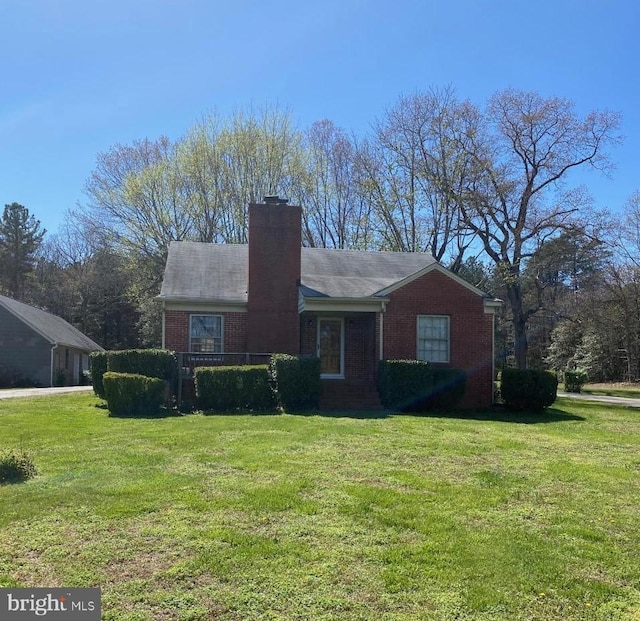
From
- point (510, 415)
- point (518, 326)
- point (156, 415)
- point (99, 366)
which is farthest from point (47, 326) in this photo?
point (510, 415)

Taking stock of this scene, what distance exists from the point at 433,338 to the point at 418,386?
232 cm

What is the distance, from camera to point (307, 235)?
3725cm

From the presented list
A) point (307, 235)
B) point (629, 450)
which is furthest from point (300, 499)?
point (307, 235)

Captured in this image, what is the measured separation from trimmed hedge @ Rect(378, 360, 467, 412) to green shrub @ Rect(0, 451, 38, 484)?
9874 millimetres

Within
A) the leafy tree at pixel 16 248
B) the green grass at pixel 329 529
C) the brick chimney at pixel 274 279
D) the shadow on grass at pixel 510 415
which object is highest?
the leafy tree at pixel 16 248

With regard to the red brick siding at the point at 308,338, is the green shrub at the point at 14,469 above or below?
below

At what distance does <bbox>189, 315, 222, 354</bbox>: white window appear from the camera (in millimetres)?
17391

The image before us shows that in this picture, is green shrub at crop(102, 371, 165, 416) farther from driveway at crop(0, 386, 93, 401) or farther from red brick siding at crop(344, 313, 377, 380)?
driveway at crop(0, 386, 93, 401)

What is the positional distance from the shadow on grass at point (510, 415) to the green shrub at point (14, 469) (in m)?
8.96

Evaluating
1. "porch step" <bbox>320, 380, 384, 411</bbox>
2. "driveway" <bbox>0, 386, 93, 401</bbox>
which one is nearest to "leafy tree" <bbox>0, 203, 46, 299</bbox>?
"driveway" <bbox>0, 386, 93, 401</bbox>

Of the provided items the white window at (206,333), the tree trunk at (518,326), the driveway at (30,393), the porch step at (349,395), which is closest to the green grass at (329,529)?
the porch step at (349,395)

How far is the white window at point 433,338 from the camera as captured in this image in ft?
55.6

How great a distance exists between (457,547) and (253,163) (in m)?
31.4

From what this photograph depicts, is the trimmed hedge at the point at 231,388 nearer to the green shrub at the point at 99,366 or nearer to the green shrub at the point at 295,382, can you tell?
the green shrub at the point at 295,382
